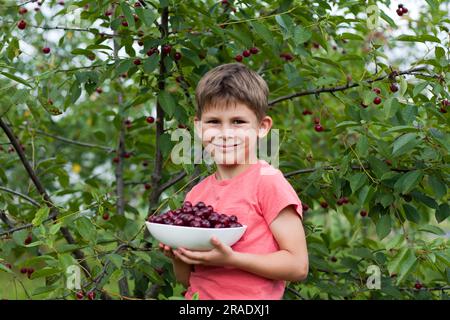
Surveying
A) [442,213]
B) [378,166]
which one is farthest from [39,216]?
[442,213]

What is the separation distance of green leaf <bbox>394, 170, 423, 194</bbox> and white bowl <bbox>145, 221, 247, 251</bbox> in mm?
972

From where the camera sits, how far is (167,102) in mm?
2893

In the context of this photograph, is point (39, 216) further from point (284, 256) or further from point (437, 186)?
point (437, 186)

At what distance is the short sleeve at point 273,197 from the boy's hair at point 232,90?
0.66ft

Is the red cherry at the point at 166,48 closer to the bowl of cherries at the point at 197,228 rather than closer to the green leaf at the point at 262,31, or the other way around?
the green leaf at the point at 262,31

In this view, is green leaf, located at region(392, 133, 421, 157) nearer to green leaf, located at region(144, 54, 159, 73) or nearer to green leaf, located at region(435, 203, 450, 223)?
green leaf, located at region(435, 203, 450, 223)

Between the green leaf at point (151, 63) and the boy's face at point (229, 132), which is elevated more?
the boy's face at point (229, 132)

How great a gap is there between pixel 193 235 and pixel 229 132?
1.07 ft

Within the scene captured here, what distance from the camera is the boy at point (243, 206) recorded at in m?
1.84

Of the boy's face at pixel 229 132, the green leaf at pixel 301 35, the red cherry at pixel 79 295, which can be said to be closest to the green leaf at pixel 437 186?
the green leaf at pixel 301 35

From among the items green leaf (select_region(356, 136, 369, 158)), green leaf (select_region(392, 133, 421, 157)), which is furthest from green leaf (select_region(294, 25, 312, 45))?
green leaf (select_region(392, 133, 421, 157))

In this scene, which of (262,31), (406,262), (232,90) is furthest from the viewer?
(262,31)

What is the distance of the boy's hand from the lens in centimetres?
178
